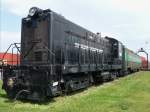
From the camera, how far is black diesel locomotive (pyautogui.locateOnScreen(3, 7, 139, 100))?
11.4m

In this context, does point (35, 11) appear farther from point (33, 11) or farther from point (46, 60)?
point (46, 60)

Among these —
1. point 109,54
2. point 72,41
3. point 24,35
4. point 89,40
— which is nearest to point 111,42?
point 109,54

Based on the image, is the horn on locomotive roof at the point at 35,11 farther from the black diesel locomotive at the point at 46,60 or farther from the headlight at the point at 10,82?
the headlight at the point at 10,82

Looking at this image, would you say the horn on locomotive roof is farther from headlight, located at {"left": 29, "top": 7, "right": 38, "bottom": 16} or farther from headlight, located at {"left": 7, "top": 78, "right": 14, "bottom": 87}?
headlight, located at {"left": 7, "top": 78, "right": 14, "bottom": 87}

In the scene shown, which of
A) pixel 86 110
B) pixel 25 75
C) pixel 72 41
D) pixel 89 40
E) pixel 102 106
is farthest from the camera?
pixel 89 40

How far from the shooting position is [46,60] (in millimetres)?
12281

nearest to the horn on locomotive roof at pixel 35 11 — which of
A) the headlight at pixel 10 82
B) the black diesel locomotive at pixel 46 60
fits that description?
the black diesel locomotive at pixel 46 60

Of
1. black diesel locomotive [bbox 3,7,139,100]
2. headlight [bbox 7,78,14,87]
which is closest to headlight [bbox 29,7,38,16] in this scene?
black diesel locomotive [bbox 3,7,139,100]

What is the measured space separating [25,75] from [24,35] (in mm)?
2498

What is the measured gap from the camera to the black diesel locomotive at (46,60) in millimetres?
11445

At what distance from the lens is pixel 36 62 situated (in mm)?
12609

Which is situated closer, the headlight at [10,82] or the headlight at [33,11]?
the headlight at [10,82]

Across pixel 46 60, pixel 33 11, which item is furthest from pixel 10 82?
pixel 33 11

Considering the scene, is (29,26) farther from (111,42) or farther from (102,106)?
(111,42)
